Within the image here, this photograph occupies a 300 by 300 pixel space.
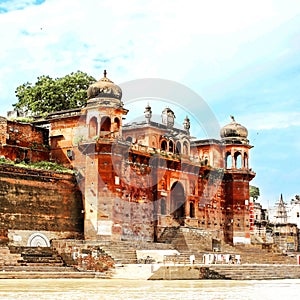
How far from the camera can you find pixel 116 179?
31.2m

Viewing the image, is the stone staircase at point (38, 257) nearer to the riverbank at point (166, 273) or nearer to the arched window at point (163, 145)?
the riverbank at point (166, 273)

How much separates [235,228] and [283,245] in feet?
49.9

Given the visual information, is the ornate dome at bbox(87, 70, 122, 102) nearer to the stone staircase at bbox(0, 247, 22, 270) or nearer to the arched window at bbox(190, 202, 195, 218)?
the arched window at bbox(190, 202, 195, 218)

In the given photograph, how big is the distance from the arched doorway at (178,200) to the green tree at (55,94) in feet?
26.9

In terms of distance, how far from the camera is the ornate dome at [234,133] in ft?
130

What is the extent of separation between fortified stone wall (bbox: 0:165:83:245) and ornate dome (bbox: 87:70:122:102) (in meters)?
3.73

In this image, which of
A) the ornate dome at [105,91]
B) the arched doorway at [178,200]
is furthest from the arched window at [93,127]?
the arched doorway at [178,200]

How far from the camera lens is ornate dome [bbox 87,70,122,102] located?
104 ft

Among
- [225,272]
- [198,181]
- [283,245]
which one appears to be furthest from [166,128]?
[283,245]

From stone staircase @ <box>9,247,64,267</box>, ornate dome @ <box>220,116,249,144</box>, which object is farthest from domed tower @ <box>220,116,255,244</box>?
stone staircase @ <box>9,247,64,267</box>

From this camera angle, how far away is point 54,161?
111 feet

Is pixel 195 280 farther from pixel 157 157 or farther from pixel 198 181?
pixel 198 181

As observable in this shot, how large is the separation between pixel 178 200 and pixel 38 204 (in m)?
9.06

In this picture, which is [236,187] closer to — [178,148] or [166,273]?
[178,148]
